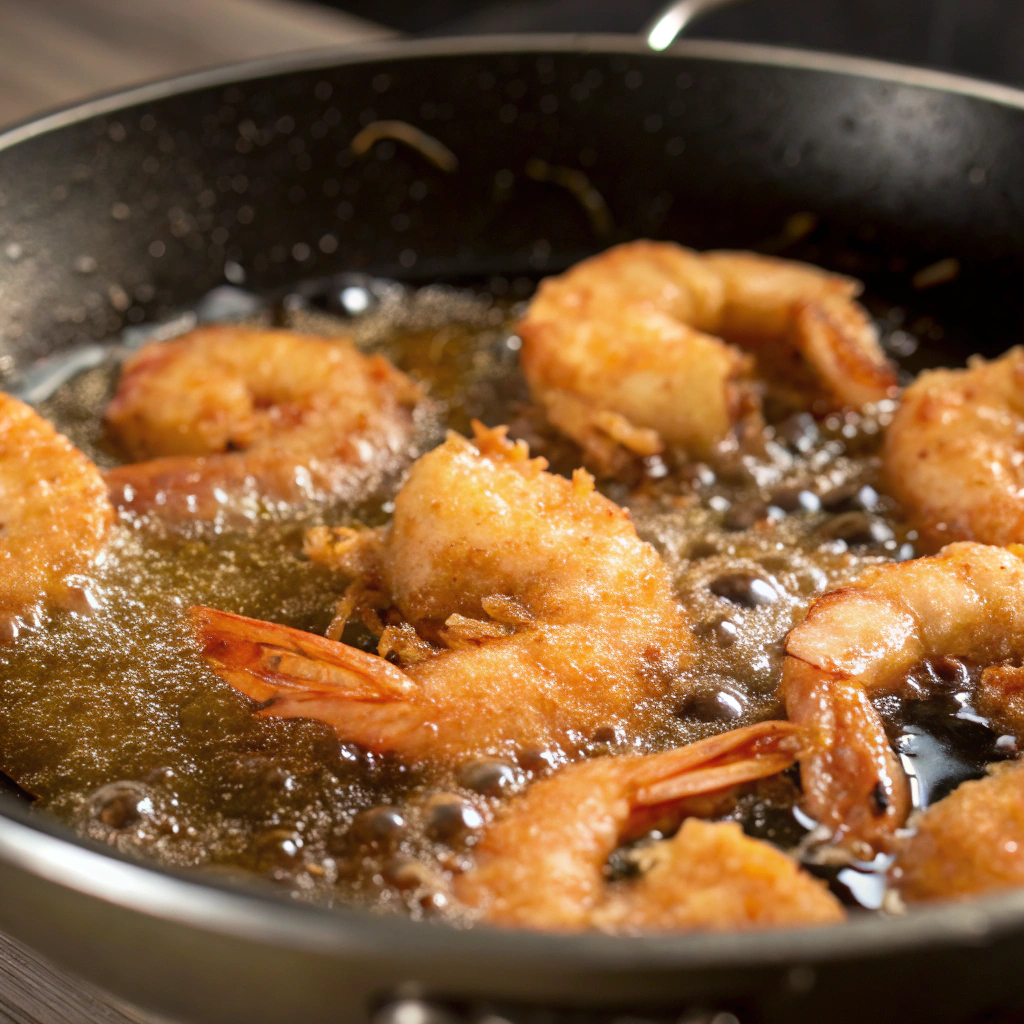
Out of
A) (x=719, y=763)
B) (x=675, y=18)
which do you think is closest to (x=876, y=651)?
(x=719, y=763)

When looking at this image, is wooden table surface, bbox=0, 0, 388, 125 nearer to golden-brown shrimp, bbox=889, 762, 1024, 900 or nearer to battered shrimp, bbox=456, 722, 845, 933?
battered shrimp, bbox=456, 722, 845, 933

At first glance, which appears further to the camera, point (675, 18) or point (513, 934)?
point (675, 18)

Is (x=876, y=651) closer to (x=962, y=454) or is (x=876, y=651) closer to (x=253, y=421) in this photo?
(x=962, y=454)

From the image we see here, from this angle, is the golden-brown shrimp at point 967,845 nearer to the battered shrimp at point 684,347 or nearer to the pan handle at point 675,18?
the battered shrimp at point 684,347

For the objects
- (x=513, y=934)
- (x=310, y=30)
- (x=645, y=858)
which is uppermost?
(x=310, y=30)

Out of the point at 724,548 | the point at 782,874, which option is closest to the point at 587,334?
the point at 724,548

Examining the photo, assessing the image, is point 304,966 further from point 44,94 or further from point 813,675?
point 44,94

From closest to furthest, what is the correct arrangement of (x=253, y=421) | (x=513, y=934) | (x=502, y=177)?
1. (x=513, y=934)
2. (x=253, y=421)
3. (x=502, y=177)

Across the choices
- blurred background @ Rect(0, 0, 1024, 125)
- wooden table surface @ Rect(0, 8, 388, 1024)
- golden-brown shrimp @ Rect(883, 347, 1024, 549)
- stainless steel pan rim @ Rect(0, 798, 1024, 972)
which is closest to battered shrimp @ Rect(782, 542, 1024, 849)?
golden-brown shrimp @ Rect(883, 347, 1024, 549)
